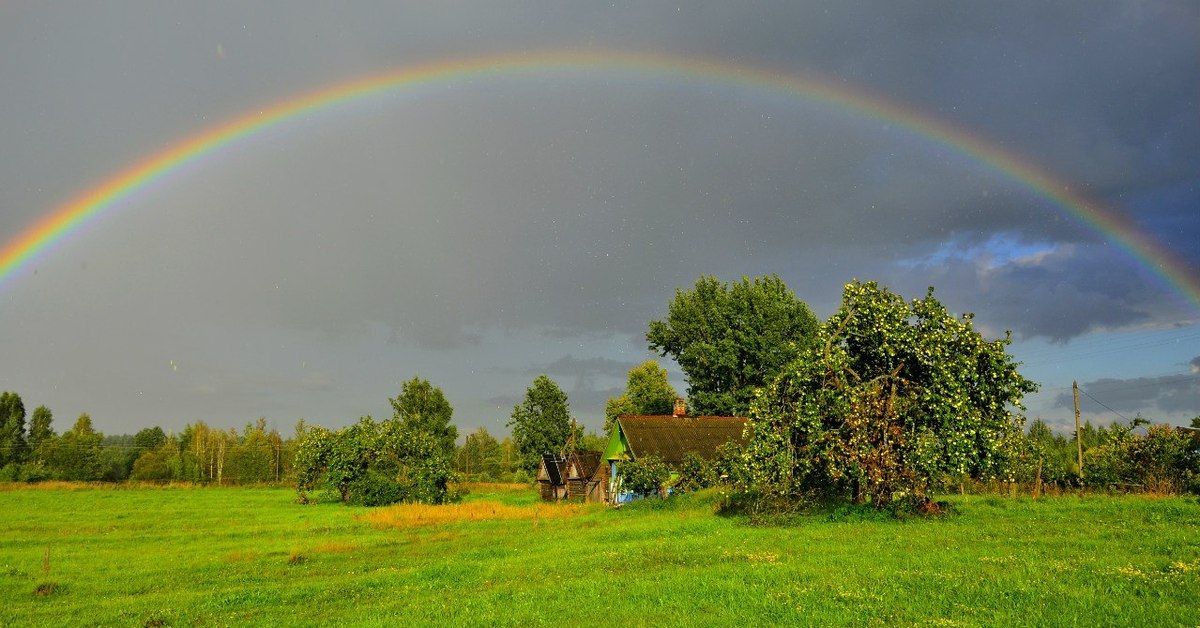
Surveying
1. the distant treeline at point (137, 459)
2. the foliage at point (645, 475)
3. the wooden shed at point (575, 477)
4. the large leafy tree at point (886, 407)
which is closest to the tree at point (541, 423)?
the distant treeline at point (137, 459)

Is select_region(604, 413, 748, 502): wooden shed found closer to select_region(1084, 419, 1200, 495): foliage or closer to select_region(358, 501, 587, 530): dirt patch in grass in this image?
select_region(358, 501, 587, 530): dirt patch in grass

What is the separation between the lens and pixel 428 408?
9744 cm

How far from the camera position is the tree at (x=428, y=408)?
95250 mm

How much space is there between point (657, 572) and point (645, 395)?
74.4 metres

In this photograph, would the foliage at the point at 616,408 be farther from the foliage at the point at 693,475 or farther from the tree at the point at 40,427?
the tree at the point at 40,427

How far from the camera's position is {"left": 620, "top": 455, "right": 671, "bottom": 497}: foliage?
4775 centimetres

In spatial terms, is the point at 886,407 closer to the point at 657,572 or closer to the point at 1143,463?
the point at 657,572

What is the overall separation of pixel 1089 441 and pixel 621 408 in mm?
60951

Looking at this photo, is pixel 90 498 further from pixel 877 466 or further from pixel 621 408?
pixel 877 466

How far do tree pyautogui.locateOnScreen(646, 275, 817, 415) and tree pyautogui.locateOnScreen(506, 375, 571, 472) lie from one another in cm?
2798

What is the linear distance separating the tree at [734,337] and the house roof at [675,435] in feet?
37.5

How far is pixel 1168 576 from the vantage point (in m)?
12.3

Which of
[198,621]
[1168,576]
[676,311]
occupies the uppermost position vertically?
[676,311]

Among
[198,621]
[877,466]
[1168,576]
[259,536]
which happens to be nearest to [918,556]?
[1168,576]
